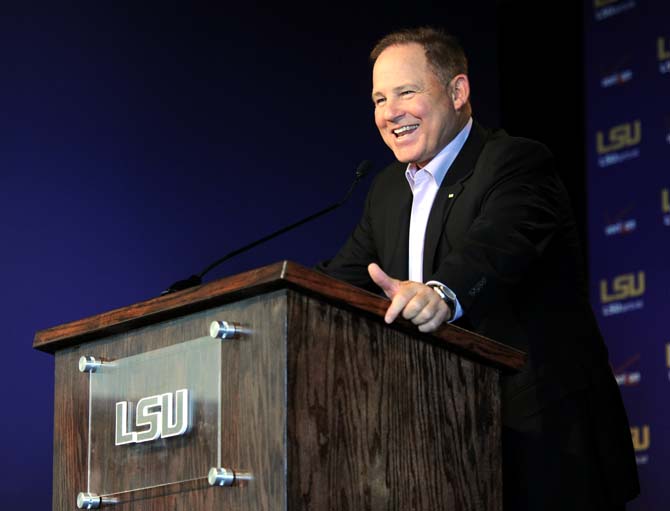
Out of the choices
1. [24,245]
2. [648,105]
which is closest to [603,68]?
[648,105]

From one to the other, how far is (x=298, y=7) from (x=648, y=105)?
1.32 m

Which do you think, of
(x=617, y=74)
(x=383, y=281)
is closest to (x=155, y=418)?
(x=383, y=281)

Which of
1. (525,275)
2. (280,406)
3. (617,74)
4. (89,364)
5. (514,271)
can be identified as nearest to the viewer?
(280,406)

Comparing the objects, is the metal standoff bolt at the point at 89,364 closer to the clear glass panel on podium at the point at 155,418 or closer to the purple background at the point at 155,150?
the clear glass panel on podium at the point at 155,418

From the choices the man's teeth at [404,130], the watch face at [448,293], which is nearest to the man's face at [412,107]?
the man's teeth at [404,130]

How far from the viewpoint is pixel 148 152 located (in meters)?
3.72

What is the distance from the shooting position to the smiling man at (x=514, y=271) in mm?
1887

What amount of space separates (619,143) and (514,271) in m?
2.78

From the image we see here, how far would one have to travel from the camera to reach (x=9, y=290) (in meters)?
3.33

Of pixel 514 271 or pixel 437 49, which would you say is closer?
pixel 514 271

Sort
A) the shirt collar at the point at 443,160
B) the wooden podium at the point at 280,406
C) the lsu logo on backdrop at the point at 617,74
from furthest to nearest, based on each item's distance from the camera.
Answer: the lsu logo on backdrop at the point at 617,74, the shirt collar at the point at 443,160, the wooden podium at the point at 280,406

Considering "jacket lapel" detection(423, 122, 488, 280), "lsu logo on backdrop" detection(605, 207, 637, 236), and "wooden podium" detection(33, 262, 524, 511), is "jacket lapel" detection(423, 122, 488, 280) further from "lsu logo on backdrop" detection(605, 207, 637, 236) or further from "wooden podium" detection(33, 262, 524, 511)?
"lsu logo on backdrop" detection(605, 207, 637, 236)

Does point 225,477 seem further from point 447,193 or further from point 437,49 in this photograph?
point 437,49

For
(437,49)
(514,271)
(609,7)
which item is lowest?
(514,271)
